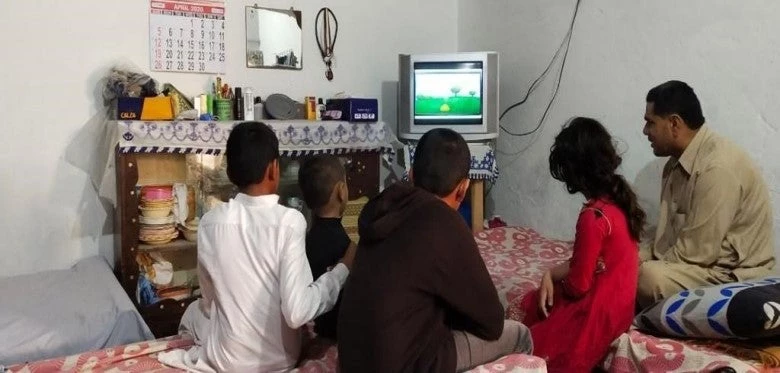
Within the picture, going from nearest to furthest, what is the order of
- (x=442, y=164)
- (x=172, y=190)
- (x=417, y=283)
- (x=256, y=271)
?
(x=417, y=283) → (x=442, y=164) → (x=256, y=271) → (x=172, y=190)

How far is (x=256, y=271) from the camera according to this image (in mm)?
1816

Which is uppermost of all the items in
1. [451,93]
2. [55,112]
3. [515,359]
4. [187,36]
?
[187,36]

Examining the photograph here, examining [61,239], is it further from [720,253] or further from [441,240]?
[720,253]

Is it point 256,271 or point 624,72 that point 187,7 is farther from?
point 624,72

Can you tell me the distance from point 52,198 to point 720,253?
309 cm

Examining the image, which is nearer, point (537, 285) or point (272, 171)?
point (272, 171)

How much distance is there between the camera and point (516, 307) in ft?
8.82

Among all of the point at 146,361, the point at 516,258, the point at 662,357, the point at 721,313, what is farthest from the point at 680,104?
the point at 146,361

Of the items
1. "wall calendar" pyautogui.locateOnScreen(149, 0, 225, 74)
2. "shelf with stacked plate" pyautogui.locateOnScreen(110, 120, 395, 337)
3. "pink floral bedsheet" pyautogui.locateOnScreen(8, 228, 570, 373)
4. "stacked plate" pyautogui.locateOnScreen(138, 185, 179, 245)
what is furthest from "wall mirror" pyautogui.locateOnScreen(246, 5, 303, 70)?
"pink floral bedsheet" pyautogui.locateOnScreen(8, 228, 570, 373)

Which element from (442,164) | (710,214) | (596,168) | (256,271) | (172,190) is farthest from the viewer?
(172,190)

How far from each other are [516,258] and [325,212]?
5.50 feet

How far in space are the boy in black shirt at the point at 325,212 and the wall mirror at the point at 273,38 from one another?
1.91 metres

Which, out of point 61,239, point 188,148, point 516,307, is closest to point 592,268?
point 516,307

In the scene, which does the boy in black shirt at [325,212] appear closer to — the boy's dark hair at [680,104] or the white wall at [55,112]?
the boy's dark hair at [680,104]
